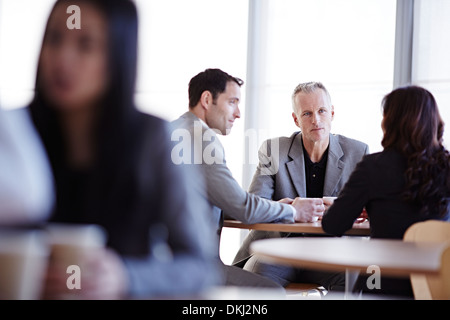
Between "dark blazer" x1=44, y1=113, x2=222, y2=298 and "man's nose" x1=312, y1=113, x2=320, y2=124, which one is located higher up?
"man's nose" x1=312, y1=113, x2=320, y2=124

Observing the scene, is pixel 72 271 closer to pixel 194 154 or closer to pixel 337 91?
pixel 194 154

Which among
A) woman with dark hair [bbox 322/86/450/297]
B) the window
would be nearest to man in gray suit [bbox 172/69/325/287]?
woman with dark hair [bbox 322/86/450/297]

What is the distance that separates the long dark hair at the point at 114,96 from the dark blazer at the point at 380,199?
152 cm

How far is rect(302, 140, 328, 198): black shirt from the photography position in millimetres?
2973

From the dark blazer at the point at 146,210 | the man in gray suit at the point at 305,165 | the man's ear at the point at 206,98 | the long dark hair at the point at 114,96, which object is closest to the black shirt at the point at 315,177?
the man in gray suit at the point at 305,165

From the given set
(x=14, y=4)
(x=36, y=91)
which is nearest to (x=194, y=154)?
(x=36, y=91)

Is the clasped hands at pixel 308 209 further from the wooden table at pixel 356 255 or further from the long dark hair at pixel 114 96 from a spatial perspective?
the long dark hair at pixel 114 96

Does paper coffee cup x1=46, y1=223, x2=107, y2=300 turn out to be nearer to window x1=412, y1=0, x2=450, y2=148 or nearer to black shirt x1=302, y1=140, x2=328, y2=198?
black shirt x1=302, y1=140, x2=328, y2=198

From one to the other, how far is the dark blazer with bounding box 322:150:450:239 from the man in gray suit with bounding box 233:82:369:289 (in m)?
0.70

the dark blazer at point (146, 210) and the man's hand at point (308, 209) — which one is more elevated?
the dark blazer at point (146, 210)

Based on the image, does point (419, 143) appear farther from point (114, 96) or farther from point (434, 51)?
point (434, 51)

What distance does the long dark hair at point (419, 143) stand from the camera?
6.73 ft

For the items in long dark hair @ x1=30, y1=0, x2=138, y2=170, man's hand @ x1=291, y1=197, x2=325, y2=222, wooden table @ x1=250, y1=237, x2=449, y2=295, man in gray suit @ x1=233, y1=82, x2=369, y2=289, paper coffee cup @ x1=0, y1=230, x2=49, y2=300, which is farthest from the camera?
man in gray suit @ x1=233, y1=82, x2=369, y2=289

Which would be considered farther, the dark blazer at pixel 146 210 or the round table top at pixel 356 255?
the round table top at pixel 356 255
